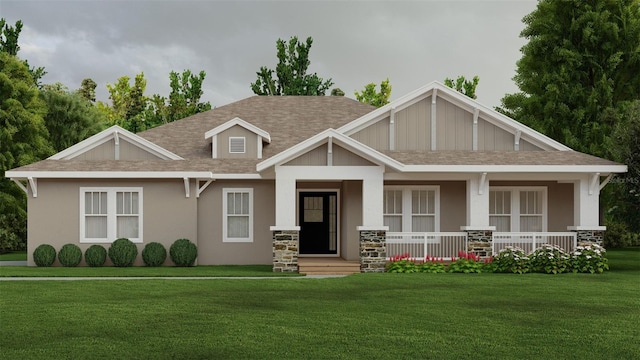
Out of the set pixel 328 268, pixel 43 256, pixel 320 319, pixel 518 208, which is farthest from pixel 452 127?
pixel 43 256

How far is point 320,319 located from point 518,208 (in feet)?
41.9

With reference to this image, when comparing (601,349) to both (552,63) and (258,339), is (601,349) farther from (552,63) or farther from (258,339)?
(552,63)

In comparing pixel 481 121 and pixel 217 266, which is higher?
pixel 481 121

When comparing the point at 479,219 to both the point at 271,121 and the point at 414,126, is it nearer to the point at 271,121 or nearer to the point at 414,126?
the point at 414,126

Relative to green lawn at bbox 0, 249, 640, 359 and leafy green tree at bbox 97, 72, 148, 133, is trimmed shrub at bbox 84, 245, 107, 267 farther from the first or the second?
leafy green tree at bbox 97, 72, 148, 133

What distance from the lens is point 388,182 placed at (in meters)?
21.8

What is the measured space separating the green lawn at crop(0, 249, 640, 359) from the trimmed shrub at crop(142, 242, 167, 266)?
13.7 ft

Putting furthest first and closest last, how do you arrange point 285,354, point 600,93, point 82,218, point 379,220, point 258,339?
point 600,93 < point 82,218 < point 379,220 < point 258,339 < point 285,354

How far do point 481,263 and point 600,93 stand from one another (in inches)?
569

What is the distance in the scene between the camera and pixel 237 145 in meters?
23.5

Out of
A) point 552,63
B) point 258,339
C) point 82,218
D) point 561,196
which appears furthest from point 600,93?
point 258,339

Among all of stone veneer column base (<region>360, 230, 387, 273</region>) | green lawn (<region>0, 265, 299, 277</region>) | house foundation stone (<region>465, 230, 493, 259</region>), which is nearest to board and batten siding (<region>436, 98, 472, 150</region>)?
house foundation stone (<region>465, 230, 493, 259</region>)

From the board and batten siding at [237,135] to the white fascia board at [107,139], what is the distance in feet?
5.14

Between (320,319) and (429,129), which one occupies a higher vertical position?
(429,129)
